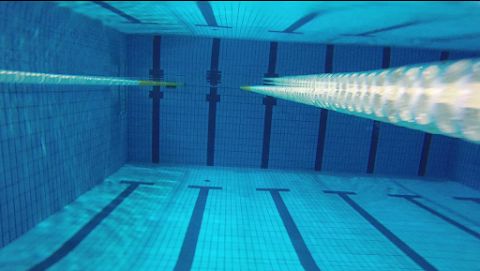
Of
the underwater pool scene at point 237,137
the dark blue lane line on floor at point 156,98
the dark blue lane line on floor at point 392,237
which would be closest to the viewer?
the underwater pool scene at point 237,137

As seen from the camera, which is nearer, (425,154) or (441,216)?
(441,216)

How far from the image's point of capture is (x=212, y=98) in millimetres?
5148

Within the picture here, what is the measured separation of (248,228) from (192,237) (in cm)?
67

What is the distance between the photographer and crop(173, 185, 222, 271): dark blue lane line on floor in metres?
2.50

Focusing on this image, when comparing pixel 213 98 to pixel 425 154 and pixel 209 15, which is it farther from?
pixel 425 154

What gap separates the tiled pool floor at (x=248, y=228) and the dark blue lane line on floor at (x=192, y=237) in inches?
0.4

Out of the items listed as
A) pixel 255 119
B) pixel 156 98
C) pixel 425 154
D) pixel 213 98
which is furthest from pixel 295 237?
pixel 425 154

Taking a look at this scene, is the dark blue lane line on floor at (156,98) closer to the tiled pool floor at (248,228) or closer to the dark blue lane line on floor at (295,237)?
the tiled pool floor at (248,228)

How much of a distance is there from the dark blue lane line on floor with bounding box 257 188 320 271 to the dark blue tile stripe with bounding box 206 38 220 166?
5.42ft

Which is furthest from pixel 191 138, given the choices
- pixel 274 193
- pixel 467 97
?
pixel 467 97

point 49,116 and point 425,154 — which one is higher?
point 49,116

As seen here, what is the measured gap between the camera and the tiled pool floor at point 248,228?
2.56 meters

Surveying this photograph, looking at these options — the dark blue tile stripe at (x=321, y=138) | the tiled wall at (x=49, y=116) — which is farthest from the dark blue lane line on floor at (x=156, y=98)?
the dark blue tile stripe at (x=321, y=138)

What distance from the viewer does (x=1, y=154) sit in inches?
93.3
